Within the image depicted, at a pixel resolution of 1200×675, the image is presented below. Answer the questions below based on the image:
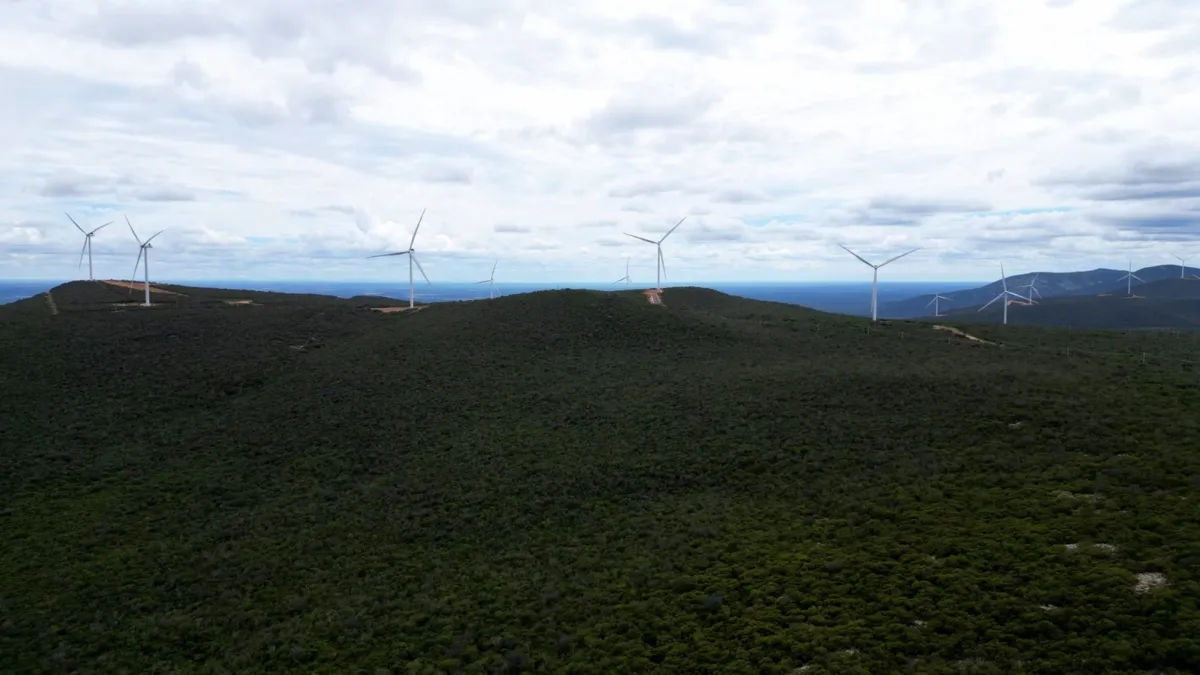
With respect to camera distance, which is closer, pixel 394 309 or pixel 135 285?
pixel 394 309

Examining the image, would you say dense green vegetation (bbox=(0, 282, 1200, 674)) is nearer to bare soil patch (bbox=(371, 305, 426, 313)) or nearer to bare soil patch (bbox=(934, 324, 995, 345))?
bare soil patch (bbox=(934, 324, 995, 345))

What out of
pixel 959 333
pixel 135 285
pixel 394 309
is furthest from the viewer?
pixel 135 285

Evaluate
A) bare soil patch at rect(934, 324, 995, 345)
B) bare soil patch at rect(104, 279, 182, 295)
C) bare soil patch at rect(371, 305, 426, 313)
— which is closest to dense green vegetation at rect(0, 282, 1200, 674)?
bare soil patch at rect(934, 324, 995, 345)

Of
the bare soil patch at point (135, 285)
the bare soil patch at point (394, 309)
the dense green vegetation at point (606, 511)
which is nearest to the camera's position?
the dense green vegetation at point (606, 511)

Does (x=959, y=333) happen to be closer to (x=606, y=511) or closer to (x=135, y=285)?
(x=606, y=511)

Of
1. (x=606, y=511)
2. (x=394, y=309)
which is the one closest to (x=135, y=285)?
(x=394, y=309)

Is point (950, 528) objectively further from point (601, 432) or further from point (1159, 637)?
point (601, 432)

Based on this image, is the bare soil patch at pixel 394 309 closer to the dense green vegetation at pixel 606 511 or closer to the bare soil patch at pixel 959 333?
the dense green vegetation at pixel 606 511

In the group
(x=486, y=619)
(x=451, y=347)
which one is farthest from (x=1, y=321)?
(x=486, y=619)

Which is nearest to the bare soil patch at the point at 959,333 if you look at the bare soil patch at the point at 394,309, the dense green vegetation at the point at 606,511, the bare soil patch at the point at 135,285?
the dense green vegetation at the point at 606,511
